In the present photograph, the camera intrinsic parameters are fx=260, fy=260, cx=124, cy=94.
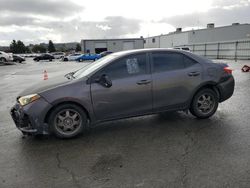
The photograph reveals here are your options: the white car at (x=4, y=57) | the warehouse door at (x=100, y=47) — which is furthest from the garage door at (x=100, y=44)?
the white car at (x=4, y=57)

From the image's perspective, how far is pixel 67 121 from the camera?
4.79 m

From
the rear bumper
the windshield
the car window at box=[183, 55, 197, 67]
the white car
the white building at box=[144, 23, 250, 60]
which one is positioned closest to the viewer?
the windshield

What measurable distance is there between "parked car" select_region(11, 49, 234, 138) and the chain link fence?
27721 millimetres

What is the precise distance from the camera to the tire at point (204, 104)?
5.71 metres

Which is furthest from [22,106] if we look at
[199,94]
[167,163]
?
[199,94]

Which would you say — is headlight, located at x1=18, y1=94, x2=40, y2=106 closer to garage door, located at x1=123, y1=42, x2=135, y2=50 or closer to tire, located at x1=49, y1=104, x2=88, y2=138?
tire, located at x1=49, y1=104, x2=88, y2=138

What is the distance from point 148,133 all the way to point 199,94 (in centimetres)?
156

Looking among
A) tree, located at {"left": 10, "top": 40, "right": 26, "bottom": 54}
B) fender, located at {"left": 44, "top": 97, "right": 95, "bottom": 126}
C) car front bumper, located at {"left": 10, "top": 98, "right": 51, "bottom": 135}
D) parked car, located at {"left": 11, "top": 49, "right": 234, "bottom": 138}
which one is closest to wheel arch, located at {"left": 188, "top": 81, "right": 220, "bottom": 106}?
parked car, located at {"left": 11, "top": 49, "right": 234, "bottom": 138}

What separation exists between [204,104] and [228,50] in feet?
102

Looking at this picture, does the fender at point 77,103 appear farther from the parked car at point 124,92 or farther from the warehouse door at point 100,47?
the warehouse door at point 100,47

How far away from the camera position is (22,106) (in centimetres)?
468

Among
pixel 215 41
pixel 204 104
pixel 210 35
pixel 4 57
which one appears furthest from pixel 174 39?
pixel 204 104

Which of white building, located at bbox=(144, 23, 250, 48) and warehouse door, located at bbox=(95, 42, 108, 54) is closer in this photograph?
white building, located at bbox=(144, 23, 250, 48)

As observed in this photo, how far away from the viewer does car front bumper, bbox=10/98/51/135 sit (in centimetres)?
457
